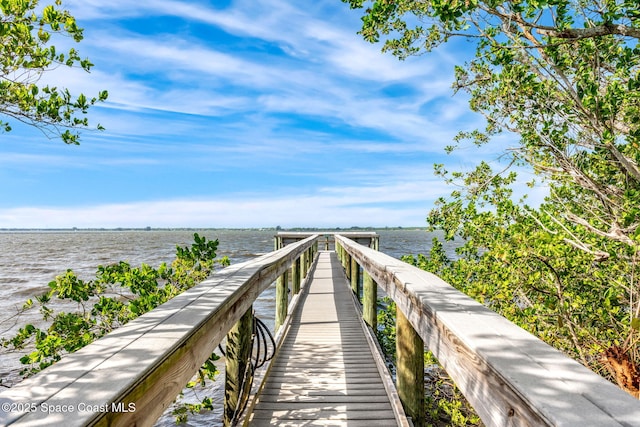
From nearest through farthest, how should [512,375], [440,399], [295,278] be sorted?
[512,375]
[440,399]
[295,278]

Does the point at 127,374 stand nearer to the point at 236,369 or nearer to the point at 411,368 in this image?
the point at 236,369

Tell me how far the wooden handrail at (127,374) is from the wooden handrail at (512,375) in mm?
1034

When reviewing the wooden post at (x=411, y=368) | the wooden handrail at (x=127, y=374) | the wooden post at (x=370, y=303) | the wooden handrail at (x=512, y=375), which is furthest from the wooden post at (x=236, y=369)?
the wooden post at (x=370, y=303)

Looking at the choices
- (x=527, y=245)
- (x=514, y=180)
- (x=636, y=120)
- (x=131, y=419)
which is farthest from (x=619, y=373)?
(x=131, y=419)

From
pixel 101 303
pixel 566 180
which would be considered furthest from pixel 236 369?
pixel 566 180

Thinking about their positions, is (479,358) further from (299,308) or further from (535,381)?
(299,308)

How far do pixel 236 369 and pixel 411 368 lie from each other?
1.24m

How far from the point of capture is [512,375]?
3.32 ft

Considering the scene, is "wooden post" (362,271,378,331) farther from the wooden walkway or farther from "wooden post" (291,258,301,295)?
"wooden post" (291,258,301,295)

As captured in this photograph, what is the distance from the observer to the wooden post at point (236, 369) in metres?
2.53

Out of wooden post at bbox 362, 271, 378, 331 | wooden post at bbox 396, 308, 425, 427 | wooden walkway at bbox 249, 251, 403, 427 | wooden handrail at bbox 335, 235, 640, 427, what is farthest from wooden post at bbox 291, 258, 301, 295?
wooden handrail at bbox 335, 235, 640, 427

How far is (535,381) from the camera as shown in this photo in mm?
971

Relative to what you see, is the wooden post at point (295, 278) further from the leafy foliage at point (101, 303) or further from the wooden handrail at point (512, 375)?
the wooden handrail at point (512, 375)

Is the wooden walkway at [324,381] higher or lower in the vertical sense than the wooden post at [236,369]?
lower
